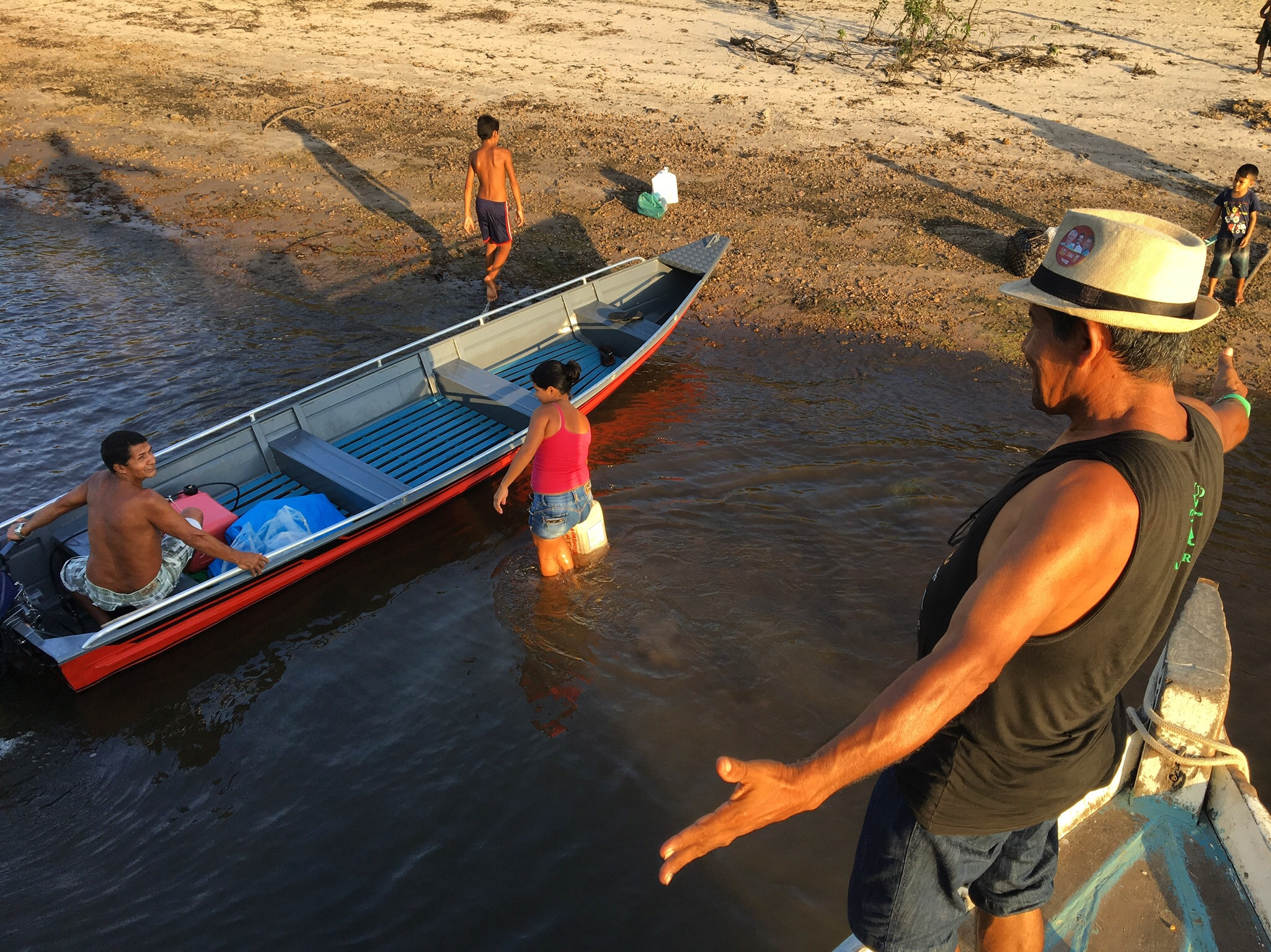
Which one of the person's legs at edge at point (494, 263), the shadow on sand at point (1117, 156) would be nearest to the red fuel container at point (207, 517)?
the person's legs at edge at point (494, 263)

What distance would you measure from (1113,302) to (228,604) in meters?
6.38

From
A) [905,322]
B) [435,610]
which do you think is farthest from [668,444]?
[905,322]

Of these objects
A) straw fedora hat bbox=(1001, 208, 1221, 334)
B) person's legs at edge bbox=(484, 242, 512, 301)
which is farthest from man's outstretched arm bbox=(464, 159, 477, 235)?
straw fedora hat bbox=(1001, 208, 1221, 334)

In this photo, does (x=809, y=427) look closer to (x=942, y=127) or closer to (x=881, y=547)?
(x=881, y=547)

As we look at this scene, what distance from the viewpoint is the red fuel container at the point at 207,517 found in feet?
21.9

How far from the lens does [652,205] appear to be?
13.0 m

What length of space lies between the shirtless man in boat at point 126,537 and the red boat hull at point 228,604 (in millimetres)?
281

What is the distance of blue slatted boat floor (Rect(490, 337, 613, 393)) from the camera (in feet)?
31.9

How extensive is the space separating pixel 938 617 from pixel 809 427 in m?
6.97

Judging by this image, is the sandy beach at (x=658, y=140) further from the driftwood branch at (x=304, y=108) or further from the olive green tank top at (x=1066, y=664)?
the olive green tank top at (x=1066, y=664)

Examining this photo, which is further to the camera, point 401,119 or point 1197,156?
point 401,119

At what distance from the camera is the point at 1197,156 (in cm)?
1378

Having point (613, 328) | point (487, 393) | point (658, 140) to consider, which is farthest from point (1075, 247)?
point (658, 140)

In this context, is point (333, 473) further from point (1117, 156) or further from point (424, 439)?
point (1117, 156)
